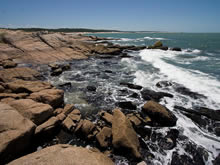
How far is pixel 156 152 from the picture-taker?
4711 millimetres

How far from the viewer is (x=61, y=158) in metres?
3.18

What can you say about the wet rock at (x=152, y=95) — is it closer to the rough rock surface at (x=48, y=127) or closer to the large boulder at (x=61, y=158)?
the rough rock surface at (x=48, y=127)

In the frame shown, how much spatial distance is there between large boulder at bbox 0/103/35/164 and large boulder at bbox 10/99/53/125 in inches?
18.6

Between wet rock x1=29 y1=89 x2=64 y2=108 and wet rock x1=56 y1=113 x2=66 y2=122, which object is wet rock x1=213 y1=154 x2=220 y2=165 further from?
wet rock x1=29 y1=89 x2=64 y2=108

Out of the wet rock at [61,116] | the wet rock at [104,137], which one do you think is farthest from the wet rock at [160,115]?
the wet rock at [61,116]

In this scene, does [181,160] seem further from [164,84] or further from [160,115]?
[164,84]

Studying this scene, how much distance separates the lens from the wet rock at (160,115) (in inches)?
240

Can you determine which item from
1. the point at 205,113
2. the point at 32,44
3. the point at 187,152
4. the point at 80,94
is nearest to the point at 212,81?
the point at 205,113

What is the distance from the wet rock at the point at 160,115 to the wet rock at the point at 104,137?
2.67m

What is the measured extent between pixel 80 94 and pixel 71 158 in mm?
6147

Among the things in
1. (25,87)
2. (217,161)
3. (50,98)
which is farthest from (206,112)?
(25,87)

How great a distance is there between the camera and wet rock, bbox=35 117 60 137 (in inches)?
189

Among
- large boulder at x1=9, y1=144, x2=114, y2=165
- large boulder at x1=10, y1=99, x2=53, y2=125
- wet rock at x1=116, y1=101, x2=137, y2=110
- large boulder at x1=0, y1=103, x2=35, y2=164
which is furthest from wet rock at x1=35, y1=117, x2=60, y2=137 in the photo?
wet rock at x1=116, y1=101, x2=137, y2=110

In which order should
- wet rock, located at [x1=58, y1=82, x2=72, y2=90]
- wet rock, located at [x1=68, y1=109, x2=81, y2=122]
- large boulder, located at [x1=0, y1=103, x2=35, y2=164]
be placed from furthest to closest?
wet rock, located at [x1=58, y1=82, x2=72, y2=90], wet rock, located at [x1=68, y1=109, x2=81, y2=122], large boulder, located at [x1=0, y1=103, x2=35, y2=164]
